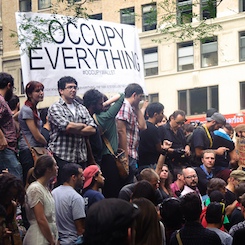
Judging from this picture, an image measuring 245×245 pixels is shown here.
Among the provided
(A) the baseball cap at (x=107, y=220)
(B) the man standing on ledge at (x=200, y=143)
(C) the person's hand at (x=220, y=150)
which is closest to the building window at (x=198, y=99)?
(B) the man standing on ledge at (x=200, y=143)

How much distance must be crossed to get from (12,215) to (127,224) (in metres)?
3.81

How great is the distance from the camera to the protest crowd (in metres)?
7.94

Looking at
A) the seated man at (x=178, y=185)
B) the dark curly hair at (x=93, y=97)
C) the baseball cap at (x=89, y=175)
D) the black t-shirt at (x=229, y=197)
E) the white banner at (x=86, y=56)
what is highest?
the white banner at (x=86, y=56)

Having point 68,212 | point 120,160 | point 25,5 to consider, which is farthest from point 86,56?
point 25,5

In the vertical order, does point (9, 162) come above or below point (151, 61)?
below

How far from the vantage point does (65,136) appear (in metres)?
10.1

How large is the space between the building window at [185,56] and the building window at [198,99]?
1464 millimetres

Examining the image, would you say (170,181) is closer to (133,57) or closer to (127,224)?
(133,57)

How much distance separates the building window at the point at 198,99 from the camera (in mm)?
45969

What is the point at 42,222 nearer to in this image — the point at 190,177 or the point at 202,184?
the point at 190,177

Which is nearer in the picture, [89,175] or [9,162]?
[9,162]

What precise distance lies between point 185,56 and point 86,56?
32.7 m

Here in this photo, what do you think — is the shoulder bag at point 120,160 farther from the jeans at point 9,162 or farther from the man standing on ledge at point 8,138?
the jeans at point 9,162

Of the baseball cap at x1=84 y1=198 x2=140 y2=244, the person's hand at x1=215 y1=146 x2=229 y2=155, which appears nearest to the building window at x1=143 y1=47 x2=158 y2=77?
the person's hand at x1=215 y1=146 x2=229 y2=155
